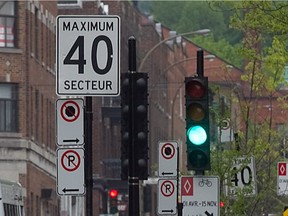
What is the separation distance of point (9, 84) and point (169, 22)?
116048 mm

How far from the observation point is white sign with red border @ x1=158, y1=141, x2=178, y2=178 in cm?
2997

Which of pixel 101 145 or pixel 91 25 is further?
pixel 101 145

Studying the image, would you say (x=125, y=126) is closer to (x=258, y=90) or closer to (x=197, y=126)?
(x=197, y=126)

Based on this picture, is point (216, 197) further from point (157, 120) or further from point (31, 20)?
Result: point (157, 120)

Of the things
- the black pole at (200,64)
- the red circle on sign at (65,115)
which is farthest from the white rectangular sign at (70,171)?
the black pole at (200,64)

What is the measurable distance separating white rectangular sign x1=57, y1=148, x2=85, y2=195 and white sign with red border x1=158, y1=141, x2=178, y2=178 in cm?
1077

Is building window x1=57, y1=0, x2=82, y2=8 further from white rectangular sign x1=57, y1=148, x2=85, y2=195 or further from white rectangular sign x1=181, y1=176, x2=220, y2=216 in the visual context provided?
white rectangular sign x1=57, y1=148, x2=85, y2=195

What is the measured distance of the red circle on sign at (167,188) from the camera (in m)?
29.5

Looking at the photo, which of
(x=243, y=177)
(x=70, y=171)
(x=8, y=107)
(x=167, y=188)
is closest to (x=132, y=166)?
(x=70, y=171)

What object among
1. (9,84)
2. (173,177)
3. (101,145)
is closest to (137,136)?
(173,177)

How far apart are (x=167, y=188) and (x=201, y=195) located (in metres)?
7.73

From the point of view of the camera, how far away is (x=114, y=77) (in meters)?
19.0

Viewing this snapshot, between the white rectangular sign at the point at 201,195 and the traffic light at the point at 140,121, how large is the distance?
166 cm

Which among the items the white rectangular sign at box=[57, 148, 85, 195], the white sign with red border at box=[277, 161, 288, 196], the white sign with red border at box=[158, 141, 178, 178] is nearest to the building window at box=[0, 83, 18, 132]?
the white sign with red border at box=[277, 161, 288, 196]
